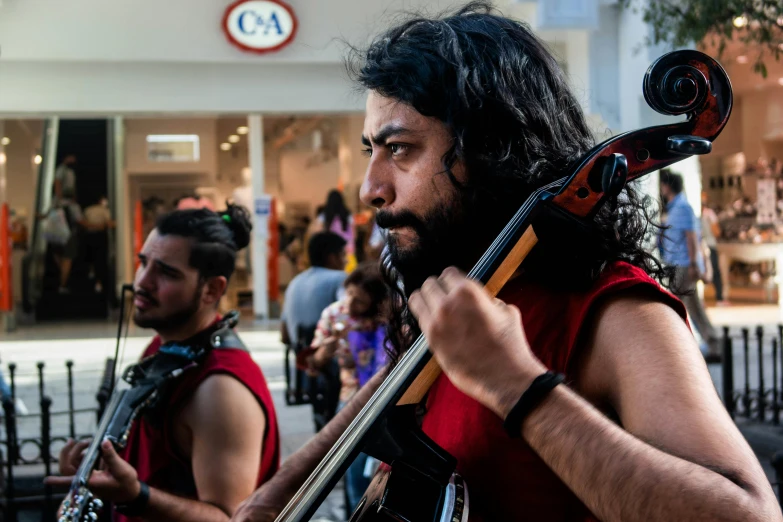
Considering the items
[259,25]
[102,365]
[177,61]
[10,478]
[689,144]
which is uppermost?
[259,25]

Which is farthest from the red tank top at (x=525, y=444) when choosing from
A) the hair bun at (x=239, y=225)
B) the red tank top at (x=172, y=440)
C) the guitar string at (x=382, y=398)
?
the hair bun at (x=239, y=225)

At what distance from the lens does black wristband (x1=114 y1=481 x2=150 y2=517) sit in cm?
251

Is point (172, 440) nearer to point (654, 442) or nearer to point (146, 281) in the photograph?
point (146, 281)

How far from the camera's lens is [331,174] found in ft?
61.2

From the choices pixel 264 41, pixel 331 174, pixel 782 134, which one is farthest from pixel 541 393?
pixel 782 134

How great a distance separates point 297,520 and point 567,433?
1.54 feet

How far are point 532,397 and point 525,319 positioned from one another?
11.9 inches

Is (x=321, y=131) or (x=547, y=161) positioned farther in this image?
(x=321, y=131)

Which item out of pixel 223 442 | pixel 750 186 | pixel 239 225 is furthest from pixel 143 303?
pixel 750 186

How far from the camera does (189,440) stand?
272 centimetres

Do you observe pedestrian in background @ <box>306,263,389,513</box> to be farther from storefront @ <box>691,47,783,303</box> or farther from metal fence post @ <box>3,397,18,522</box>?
storefront @ <box>691,47,783,303</box>

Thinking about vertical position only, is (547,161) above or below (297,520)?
above

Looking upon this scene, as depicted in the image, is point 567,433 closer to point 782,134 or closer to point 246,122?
point 246,122

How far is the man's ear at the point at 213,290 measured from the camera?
3.16 m
